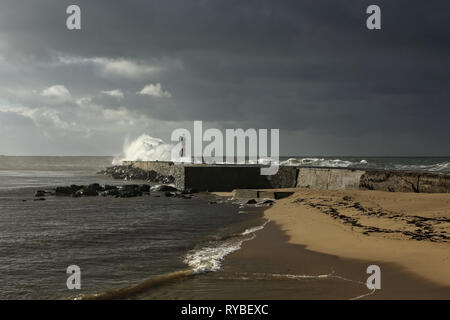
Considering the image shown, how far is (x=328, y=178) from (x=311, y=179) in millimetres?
1981

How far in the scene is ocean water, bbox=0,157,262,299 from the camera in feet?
28.6

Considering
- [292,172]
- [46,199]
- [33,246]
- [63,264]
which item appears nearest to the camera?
[63,264]

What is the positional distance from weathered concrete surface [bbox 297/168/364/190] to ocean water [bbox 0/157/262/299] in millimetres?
7657

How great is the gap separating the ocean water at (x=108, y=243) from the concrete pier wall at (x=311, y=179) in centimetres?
773

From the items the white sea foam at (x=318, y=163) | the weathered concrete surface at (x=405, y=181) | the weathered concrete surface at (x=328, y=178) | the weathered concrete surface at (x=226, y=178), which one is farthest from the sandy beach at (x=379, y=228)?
the white sea foam at (x=318, y=163)

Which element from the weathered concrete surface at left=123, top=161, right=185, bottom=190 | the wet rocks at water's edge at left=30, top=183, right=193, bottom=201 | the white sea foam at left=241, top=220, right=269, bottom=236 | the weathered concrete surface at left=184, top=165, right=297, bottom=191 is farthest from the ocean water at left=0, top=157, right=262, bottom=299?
the weathered concrete surface at left=123, top=161, right=185, bottom=190

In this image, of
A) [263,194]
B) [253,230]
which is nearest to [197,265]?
[253,230]

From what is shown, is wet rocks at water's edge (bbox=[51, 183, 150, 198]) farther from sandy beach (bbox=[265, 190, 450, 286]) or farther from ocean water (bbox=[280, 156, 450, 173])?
ocean water (bbox=[280, 156, 450, 173])

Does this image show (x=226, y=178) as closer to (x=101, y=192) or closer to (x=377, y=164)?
(x=101, y=192)
